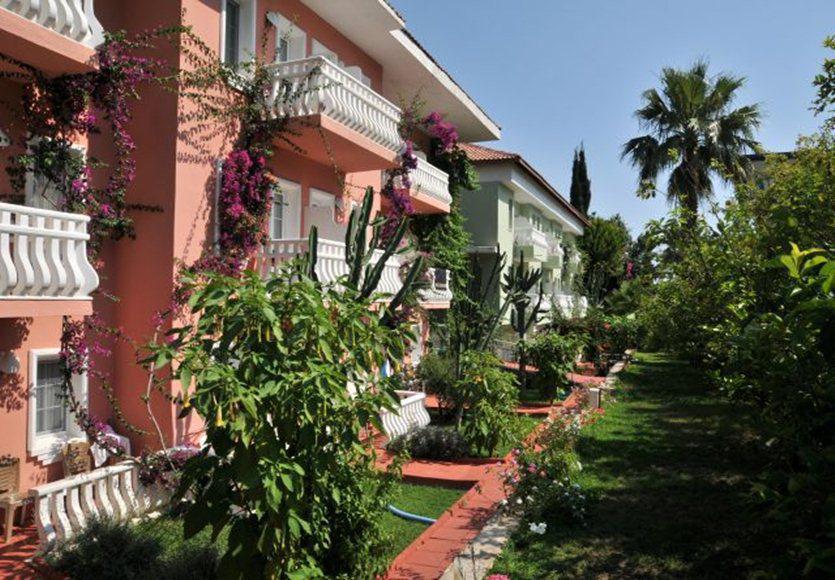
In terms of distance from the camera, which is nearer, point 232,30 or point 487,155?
point 232,30

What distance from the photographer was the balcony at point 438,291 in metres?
17.9

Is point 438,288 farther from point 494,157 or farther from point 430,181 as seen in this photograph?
point 494,157

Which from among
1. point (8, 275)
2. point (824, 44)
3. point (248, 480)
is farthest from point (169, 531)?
point (824, 44)

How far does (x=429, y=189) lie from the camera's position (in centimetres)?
1759

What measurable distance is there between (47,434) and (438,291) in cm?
1156

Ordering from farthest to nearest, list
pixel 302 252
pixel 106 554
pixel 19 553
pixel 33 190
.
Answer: pixel 302 252
pixel 33 190
pixel 19 553
pixel 106 554

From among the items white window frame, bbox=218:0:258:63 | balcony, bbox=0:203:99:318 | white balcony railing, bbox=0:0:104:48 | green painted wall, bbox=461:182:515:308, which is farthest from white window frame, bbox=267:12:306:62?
green painted wall, bbox=461:182:515:308

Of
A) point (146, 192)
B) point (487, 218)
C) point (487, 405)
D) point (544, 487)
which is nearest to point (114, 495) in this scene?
point (146, 192)

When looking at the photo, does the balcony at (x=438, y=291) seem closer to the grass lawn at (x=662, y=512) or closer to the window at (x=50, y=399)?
the grass lawn at (x=662, y=512)

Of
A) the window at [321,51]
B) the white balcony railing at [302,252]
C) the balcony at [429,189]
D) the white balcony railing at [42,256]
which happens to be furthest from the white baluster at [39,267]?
the balcony at [429,189]

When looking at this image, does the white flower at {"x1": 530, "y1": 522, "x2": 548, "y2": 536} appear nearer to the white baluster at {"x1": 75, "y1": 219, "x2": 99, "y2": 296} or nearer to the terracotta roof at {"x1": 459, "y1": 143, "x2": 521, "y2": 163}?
the white baluster at {"x1": 75, "y1": 219, "x2": 99, "y2": 296}

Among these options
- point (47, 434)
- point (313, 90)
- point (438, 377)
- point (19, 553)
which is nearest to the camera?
point (19, 553)

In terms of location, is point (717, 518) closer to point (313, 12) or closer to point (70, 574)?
point (70, 574)

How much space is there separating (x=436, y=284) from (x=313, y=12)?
829 cm
